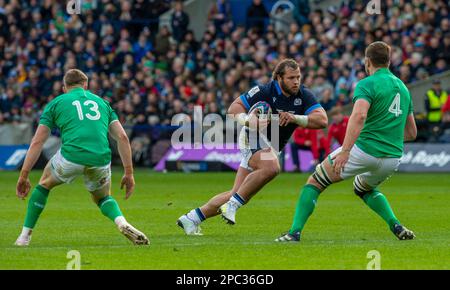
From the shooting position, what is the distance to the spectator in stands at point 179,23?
34.5m

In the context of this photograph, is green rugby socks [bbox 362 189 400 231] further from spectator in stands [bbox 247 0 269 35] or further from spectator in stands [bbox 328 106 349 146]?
spectator in stands [bbox 247 0 269 35]

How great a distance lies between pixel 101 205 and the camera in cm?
1173

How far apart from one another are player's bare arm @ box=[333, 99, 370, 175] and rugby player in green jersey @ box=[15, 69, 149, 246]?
217 centimetres

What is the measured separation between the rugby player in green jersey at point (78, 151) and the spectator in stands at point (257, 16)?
2339 centimetres

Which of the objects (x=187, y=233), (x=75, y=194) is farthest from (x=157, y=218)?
(x=75, y=194)

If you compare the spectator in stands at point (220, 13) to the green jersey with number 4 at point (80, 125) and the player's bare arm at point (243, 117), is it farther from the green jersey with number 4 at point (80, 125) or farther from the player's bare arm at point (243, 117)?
the green jersey with number 4 at point (80, 125)

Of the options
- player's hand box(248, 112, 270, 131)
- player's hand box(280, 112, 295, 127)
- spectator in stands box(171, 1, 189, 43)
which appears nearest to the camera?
player's hand box(280, 112, 295, 127)

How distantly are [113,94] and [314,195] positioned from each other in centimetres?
2121

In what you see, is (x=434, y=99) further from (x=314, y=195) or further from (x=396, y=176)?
(x=314, y=195)

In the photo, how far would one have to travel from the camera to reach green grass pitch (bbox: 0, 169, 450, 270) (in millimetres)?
10250

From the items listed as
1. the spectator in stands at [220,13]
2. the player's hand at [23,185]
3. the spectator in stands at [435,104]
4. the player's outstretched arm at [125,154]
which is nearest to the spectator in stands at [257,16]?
the spectator in stands at [220,13]

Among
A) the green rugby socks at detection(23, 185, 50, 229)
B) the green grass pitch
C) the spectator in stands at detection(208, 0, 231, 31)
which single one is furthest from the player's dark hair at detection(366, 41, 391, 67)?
the spectator in stands at detection(208, 0, 231, 31)

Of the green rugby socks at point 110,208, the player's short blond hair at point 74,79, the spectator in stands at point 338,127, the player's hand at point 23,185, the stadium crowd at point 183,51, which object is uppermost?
the player's short blond hair at point 74,79

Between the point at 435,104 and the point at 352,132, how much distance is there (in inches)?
670
